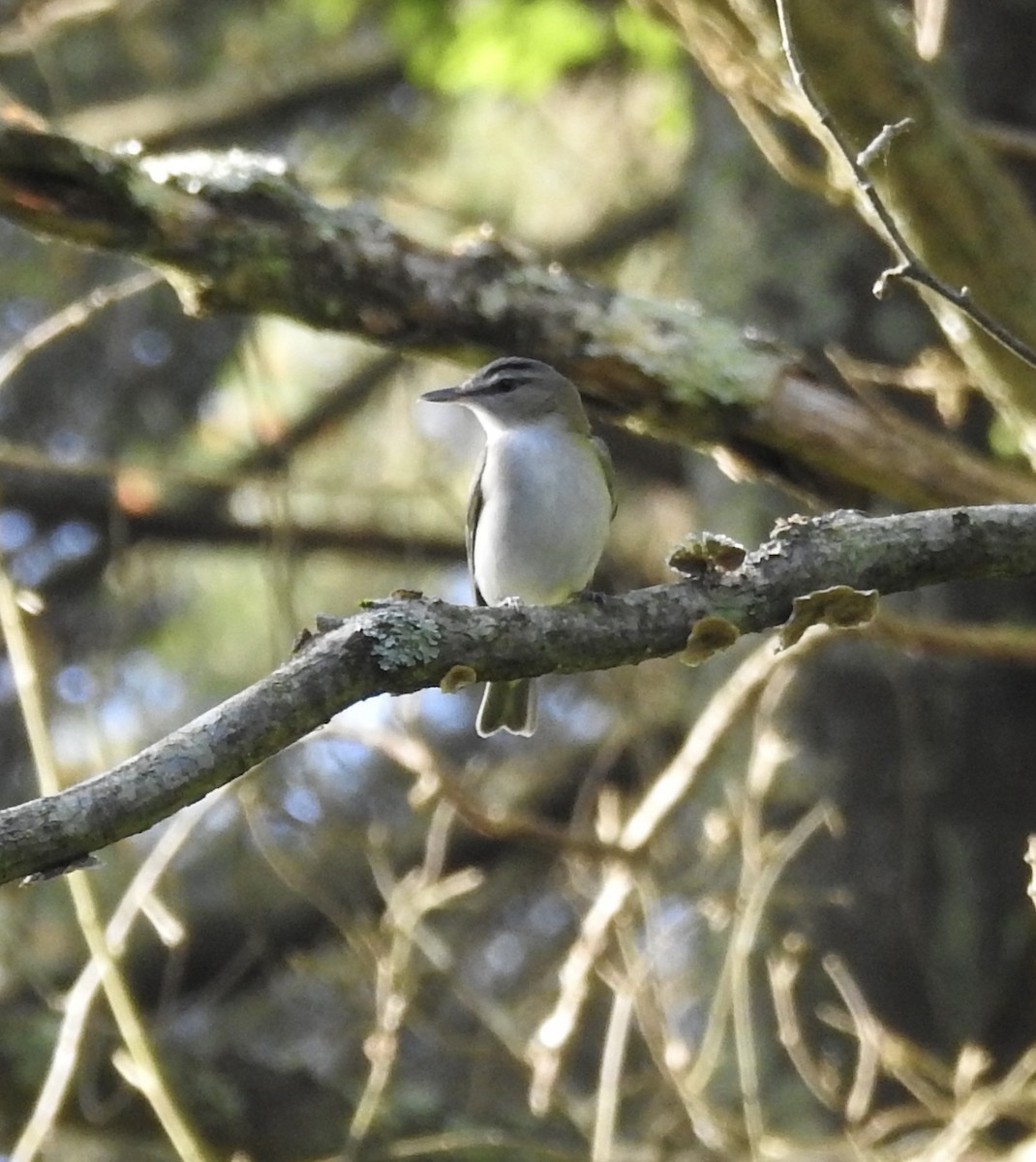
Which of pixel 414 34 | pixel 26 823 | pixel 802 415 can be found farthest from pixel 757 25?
pixel 414 34

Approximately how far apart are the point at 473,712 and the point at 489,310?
3.39 metres

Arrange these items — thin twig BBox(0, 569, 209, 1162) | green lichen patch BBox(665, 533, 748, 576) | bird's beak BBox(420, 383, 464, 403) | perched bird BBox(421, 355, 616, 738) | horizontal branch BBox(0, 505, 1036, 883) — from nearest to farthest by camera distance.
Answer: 1. horizontal branch BBox(0, 505, 1036, 883)
2. green lichen patch BBox(665, 533, 748, 576)
3. thin twig BBox(0, 569, 209, 1162)
4. perched bird BBox(421, 355, 616, 738)
5. bird's beak BBox(420, 383, 464, 403)

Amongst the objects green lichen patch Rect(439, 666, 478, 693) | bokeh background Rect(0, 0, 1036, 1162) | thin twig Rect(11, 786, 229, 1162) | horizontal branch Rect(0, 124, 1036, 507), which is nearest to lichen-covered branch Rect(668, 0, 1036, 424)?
bokeh background Rect(0, 0, 1036, 1162)

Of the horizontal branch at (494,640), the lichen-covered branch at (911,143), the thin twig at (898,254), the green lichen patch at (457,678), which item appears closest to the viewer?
the horizontal branch at (494,640)

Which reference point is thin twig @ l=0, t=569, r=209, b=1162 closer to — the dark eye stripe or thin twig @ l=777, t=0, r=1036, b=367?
the dark eye stripe

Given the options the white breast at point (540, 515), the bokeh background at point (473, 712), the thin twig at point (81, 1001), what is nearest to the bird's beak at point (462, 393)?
the white breast at point (540, 515)

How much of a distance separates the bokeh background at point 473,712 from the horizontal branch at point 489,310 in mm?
197

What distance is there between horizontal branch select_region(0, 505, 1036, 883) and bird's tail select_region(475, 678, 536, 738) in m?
2.19

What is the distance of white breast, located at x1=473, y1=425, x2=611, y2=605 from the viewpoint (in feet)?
15.0

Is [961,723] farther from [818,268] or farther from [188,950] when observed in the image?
[188,950]

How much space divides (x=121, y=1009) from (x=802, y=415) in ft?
6.61

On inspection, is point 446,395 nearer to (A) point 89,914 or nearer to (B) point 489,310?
(B) point 489,310

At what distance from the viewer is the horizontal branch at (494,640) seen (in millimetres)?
1962

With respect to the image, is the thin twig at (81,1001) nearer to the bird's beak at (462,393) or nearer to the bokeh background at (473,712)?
the bokeh background at (473,712)
